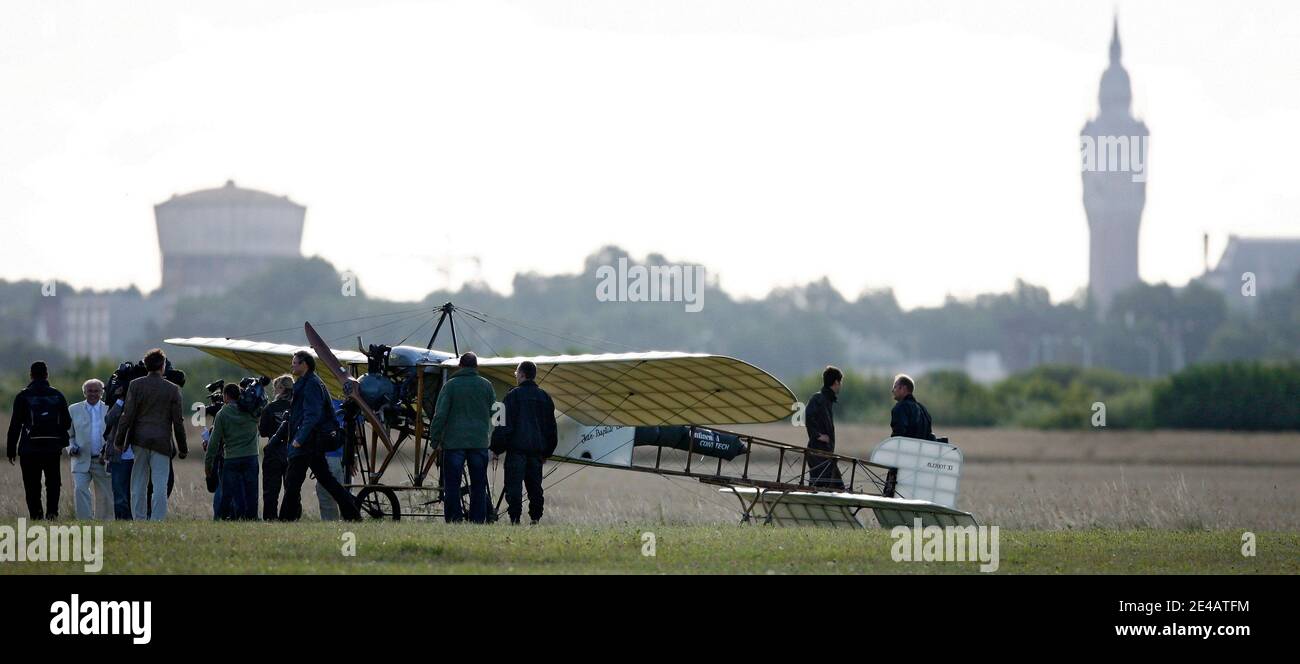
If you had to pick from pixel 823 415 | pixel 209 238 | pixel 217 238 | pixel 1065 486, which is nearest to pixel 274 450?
pixel 823 415

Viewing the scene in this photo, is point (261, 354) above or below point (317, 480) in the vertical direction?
above

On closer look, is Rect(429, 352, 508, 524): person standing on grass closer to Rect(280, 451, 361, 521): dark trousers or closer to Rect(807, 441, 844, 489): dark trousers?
Rect(280, 451, 361, 521): dark trousers

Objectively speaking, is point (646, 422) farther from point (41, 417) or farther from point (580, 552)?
point (41, 417)

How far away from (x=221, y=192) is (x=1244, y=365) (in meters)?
121

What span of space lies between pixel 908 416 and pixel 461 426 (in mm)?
4976

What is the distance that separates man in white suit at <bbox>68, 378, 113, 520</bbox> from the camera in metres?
17.7

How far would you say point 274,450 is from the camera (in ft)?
56.8

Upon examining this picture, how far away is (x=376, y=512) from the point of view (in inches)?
717

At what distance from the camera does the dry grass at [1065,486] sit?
69.5ft

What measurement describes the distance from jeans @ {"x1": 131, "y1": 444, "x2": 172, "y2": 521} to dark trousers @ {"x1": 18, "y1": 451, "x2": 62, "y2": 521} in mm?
791

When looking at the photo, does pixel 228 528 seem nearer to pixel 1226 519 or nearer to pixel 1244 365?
pixel 1226 519
